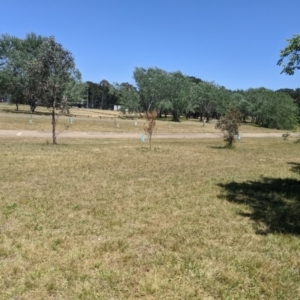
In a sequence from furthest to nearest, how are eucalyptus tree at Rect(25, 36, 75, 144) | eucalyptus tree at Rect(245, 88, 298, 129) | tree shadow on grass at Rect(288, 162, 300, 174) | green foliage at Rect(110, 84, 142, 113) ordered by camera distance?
eucalyptus tree at Rect(245, 88, 298, 129) → green foliage at Rect(110, 84, 142, 113) → eucalyptus tree at Rect(25, 36, 75, 144) → tree shadow on grass at Rect(288, 162, 300, 174)

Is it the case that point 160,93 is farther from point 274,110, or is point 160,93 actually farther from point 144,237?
point 144,237

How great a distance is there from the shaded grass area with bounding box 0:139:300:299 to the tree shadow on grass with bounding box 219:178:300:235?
3cm

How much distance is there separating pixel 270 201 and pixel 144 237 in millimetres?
4249

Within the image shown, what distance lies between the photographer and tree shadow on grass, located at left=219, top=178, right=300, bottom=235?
618cm

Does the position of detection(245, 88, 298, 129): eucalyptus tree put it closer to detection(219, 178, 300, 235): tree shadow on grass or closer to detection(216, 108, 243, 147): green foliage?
detection(216, 108, 243, 147): green foliage

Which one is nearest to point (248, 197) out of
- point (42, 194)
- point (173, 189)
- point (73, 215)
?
point (173, 189)

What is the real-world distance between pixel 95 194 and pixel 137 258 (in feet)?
12.2

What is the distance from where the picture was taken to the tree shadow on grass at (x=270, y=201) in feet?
20.3

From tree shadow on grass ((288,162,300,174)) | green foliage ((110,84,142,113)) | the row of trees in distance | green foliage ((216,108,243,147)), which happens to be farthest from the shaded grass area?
green foliage ((110,84,142,113))

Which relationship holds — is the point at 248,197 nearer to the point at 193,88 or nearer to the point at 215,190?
the point at 215,190

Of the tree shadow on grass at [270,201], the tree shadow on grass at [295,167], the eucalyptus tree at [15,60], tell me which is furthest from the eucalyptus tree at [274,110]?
the tree shadow on grass at [270,201]

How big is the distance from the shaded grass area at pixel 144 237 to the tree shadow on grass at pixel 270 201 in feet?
0.09

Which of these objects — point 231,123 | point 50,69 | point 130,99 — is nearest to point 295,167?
point 231,123

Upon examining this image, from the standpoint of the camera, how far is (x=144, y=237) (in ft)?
17.3
